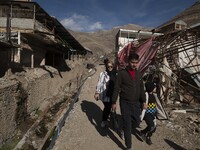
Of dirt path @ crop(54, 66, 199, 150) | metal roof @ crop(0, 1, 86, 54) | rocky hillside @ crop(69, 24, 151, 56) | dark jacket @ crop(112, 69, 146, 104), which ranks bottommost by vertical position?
dirt path @ crop(54, 66, 199, 150)

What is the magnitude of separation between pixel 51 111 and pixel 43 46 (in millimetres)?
7889

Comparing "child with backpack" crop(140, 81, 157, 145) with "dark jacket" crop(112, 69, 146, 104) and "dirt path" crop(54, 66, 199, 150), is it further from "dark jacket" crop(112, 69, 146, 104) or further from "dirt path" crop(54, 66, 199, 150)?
"dark jacket" crop(112, 69, 146, 104)

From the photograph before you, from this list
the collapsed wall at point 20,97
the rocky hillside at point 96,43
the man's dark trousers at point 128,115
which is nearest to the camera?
the man's dark trousers at point 128,115

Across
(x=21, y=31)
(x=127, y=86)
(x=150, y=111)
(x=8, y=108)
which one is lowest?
(x=8, y=108)

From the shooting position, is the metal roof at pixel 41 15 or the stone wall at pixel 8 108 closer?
the stone wall at pixel 8 108

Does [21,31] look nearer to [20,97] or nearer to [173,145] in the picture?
[20,97]

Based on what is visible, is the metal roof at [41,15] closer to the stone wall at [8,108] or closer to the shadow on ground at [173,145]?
the stone wall at [8,108]

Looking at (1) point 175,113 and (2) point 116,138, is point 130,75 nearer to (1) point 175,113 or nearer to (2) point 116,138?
(2) point 116,138

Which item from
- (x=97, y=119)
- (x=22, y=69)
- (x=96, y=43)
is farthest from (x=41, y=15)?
(x=96, y=43)

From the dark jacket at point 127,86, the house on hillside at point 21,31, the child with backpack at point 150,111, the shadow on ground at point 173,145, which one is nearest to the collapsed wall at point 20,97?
the house on hillside at point 21,31

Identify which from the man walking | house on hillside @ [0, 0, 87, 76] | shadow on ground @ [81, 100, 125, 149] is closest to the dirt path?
shadow on ground @ [81, 100, 125, 149]

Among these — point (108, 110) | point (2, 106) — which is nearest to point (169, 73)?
point (108, 110)

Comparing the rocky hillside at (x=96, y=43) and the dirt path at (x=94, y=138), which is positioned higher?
the rocky hillside at (x=96, y=43)

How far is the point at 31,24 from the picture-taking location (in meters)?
13.5
